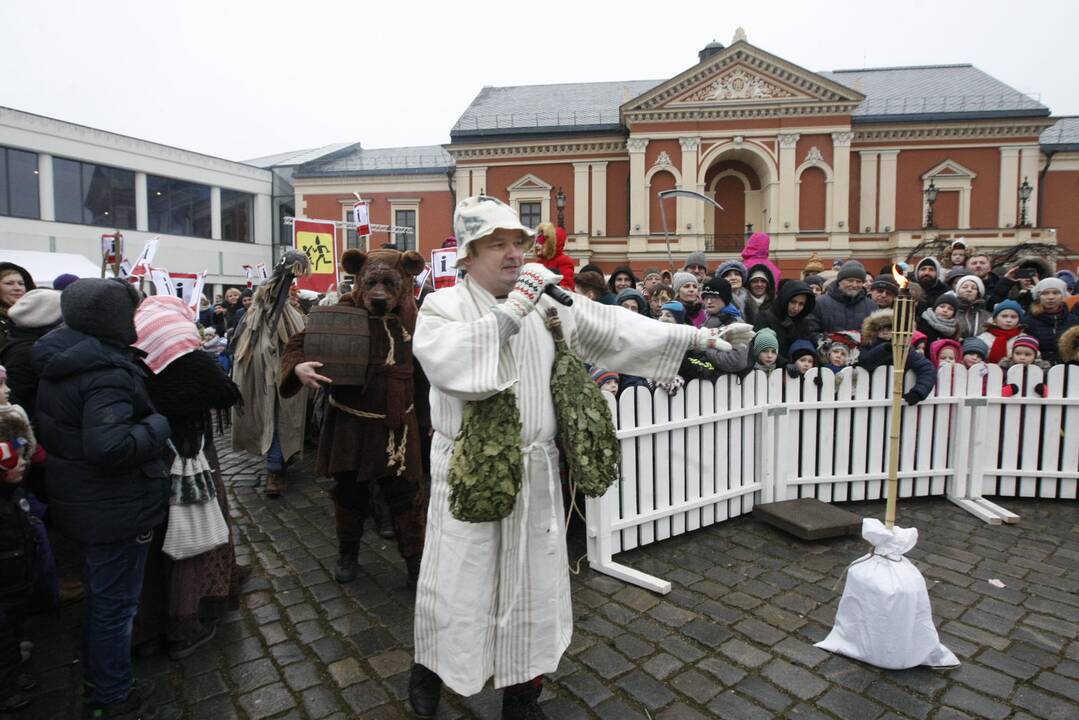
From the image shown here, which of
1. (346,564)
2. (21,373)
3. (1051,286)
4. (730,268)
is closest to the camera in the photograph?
(21,373)

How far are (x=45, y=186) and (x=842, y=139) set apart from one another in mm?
32696

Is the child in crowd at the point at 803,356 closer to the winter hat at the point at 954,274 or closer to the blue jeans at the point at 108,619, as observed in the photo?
the winter hat at the point at 954,274

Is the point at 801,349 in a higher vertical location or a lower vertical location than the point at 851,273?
lower

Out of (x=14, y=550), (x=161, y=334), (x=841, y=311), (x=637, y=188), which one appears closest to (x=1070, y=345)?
(x=841, y=311)

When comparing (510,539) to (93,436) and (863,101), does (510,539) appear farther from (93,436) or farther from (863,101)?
(863,101)

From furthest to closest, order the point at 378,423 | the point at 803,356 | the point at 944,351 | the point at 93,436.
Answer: the point at 944,351
the point at 803,356
the point at 378,423
the point at 93,436

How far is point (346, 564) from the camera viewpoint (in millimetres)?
3781

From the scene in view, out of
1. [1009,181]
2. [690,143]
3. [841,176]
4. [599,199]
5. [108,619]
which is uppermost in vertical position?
[690,143]

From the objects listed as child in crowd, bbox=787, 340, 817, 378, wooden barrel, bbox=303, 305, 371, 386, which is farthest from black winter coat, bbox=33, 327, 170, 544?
child in crowd, bbox=787, 340, 817, 378

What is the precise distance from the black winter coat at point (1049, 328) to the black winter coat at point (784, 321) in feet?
6.94

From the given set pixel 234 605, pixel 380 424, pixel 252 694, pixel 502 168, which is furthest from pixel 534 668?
pixel 502 168

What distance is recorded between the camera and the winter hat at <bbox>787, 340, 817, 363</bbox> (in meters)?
5.05

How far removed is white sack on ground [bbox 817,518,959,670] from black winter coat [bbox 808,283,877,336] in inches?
125

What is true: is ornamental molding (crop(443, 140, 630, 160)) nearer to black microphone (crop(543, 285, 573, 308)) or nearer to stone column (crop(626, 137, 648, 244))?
stone column (crop(626, 137, 648, 244))
